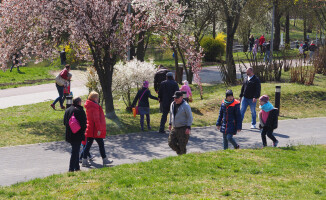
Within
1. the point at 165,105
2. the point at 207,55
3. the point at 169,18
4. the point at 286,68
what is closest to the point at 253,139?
the point at 165,105

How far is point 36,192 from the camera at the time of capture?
710cm

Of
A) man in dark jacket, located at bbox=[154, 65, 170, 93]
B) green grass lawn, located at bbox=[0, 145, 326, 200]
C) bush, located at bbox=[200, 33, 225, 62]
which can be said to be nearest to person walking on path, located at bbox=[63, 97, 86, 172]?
green grass lawn, located at bbox=[0, 145, 326, 200]

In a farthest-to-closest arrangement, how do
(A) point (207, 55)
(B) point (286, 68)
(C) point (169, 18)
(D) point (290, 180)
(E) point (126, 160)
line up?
(A) point (207, 55) → (B) point (286, 68) → (C) point (169, 18) → (E) point (126, 160) → (D) point (290, 180)

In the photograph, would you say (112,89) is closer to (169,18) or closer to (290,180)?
(169,18)

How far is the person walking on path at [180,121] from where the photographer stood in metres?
9.14

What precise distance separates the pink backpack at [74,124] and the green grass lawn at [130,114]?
3540mm

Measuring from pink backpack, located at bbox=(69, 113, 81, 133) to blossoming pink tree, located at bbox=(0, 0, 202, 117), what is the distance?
4.97 m

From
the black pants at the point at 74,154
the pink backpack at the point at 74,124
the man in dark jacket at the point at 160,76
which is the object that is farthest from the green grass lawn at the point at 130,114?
the pink backpack at the point at 74,124

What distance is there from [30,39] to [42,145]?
4034 mm

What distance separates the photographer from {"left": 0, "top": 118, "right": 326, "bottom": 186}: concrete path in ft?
30.7

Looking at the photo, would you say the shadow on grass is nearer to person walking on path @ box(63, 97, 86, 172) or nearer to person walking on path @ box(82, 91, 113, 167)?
person walking on path @ box(82, 91, 113, 167)

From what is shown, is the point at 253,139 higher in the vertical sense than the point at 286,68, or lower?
lower

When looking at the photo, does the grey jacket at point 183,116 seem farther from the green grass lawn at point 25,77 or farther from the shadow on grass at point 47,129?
the green grass lawn at point 25,77

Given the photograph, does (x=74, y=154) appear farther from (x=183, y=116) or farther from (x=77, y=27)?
(x=77, y=27)
